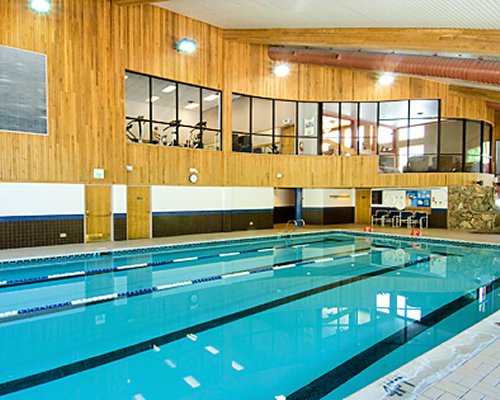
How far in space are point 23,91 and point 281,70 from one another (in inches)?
297

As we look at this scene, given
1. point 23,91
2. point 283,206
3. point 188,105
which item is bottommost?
point 283,206

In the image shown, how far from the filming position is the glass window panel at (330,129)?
13080 mm

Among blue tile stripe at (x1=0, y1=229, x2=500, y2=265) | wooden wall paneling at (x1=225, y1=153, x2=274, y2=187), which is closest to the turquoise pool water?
blue tile stripe at (x1=0, y1=229, x2=500, y2=265)

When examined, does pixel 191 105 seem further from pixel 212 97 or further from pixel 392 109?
pixel 392 109

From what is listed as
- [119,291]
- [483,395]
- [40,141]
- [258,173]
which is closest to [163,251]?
[119,291]

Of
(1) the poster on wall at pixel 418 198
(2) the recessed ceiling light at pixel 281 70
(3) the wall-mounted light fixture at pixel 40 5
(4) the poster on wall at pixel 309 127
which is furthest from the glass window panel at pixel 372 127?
(3) the wall-mounted light fixture at pixel 40 5

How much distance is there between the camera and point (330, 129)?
13914 millimetres

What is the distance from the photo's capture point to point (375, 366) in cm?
297

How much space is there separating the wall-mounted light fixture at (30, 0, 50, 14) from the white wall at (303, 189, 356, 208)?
1012 cm

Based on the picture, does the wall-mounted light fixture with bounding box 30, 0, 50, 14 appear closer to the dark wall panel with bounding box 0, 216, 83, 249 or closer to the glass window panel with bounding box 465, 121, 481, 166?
the dark wall panel with bounding box 0, 216, 83, 249

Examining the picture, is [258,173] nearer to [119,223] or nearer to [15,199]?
[119,223]

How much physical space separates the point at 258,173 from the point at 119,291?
716cm

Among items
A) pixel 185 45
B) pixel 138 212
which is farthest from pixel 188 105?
pixel 138 212

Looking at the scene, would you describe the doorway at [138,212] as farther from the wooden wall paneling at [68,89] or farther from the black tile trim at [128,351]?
the black tile trim at [128,351]
